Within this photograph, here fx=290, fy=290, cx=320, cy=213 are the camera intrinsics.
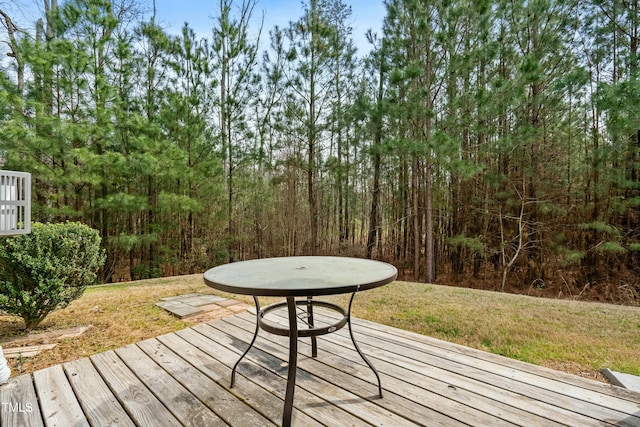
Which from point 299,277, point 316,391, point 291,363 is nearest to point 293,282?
point 299,277

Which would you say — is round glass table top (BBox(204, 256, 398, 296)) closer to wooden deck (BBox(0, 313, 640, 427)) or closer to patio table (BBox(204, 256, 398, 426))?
patio table (BBox(204, 256, 398, 426))

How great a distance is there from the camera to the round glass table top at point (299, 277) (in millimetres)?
1130

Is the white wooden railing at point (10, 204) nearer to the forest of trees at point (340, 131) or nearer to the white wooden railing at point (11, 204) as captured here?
the white wooden railing at point (11, 204)

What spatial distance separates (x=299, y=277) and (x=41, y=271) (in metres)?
2.33

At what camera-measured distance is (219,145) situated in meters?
7.15

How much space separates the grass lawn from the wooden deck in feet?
1.49

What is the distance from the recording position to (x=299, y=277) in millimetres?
1340

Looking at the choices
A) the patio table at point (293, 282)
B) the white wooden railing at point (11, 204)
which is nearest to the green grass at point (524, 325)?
the patio table at point (293, 282)

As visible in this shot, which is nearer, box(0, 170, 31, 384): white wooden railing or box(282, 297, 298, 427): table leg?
box(282, 297, 298, 427): table leg

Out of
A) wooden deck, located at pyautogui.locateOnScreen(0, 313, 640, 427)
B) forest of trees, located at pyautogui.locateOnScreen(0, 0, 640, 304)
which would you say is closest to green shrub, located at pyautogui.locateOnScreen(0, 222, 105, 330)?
wooden deck, located at pyautogui.locateOnScreen(0, 313, 640, 427)

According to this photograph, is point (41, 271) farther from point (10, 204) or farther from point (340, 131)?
point (340, 131)

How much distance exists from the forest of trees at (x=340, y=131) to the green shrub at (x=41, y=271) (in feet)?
10.5

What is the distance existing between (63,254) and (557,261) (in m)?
8.16

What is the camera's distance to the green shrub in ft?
7.36
